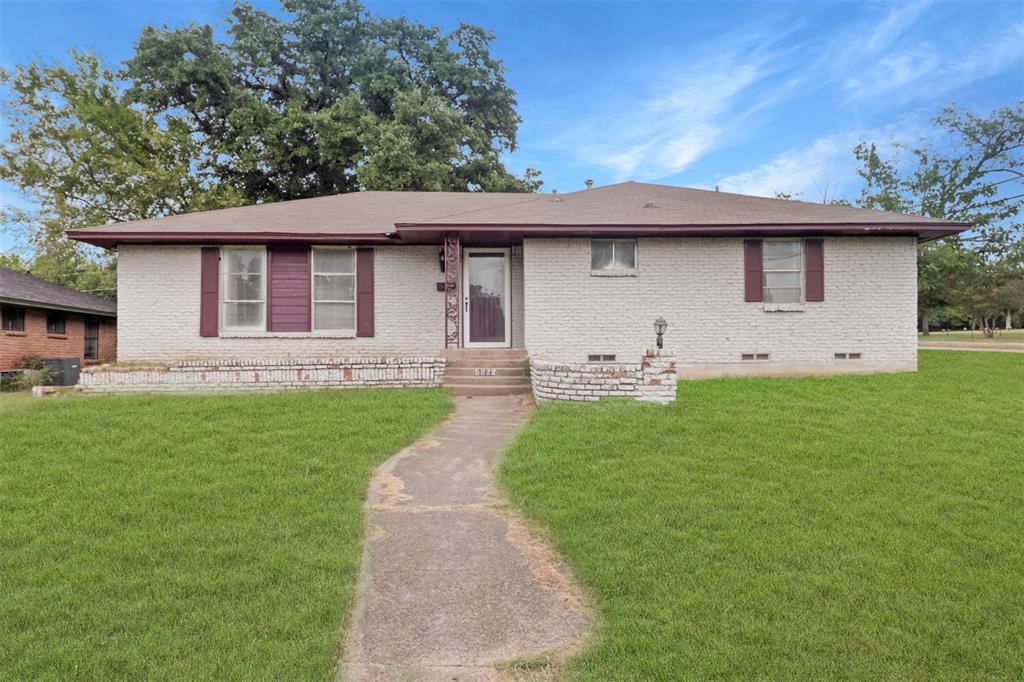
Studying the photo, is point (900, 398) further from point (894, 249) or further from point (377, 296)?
point (377, 296)

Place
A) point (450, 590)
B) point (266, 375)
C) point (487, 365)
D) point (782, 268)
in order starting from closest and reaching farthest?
point (450, 590) → point (266, 375) → point (487, 365) → point (782, 268)

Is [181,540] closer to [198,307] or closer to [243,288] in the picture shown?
[243,288]

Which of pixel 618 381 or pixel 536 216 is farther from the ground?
pixel 536 216

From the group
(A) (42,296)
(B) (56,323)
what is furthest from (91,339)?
(A) (42,296)

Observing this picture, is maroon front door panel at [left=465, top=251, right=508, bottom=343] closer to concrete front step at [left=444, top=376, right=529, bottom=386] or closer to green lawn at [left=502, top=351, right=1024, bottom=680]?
concrete front step at [left=444, top=376, right=529, bottom=386]

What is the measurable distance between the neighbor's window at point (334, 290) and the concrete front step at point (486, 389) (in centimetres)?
340

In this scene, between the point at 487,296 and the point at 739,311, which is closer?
the point at 739,311

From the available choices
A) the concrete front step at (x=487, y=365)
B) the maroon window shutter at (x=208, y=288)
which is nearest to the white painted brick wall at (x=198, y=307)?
the maroon window shutter at (x=208, y=288)

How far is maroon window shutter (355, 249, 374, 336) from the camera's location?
11.3 metres

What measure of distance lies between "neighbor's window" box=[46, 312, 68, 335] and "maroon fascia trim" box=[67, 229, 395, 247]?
613cm

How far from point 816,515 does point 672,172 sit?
18573 millimetres

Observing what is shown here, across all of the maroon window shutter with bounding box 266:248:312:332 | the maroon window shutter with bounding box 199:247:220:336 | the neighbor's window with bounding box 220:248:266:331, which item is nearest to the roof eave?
the maroon window shutter with bounding box 199:247:220:336

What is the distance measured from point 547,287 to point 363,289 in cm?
404

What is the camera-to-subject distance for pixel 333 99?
2430 cm
